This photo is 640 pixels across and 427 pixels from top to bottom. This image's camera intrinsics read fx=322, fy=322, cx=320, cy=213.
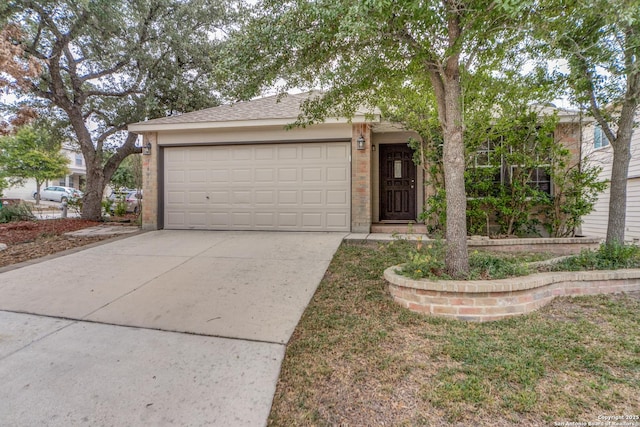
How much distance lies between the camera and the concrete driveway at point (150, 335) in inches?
83.9

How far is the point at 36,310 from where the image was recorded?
3.59m

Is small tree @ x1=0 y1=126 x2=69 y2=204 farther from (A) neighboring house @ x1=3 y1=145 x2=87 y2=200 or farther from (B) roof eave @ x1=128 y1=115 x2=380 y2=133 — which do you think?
(B) roof eave @ x1=128 y1=115 x2=380 y2=133

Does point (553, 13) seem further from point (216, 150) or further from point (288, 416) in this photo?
point (216, 150)

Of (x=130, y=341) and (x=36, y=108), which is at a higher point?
(x=36, y=108)

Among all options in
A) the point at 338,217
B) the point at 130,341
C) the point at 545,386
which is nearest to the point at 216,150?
the point at 338,217

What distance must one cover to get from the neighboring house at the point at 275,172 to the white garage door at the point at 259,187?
24mm

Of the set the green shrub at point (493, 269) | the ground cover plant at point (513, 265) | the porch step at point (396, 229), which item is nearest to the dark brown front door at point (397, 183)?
the porch step at point (396, 229)

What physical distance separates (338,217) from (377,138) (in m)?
2.50

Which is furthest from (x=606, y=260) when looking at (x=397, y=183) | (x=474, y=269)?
(x=397, y=183)

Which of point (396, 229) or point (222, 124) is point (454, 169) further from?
point (222, 124)

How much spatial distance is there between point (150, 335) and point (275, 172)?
5305 millimetres

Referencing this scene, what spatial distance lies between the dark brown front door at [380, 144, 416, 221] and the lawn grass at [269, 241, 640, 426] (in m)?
5.13

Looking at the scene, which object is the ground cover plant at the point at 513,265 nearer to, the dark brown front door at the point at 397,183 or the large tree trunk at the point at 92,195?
the dark brown front door at the point at 397,183

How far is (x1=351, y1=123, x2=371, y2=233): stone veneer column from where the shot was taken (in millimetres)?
7277
